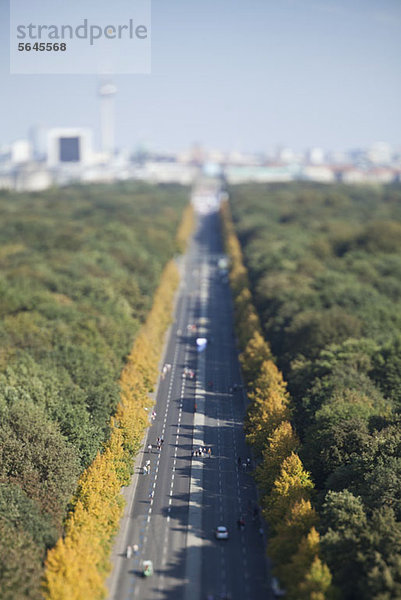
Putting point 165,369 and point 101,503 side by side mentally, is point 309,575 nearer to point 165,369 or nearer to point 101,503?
point 101,503

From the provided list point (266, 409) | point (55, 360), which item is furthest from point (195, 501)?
point (55, 360)

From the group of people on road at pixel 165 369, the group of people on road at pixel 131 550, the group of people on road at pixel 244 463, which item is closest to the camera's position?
the group of people on road at pixel 131 550

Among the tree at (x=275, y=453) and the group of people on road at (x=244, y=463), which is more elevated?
the tree at (x=275, y=453)

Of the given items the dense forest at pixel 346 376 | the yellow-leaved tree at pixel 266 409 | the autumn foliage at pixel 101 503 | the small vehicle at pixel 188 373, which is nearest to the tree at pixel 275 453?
the dense forest at pixel 346 376

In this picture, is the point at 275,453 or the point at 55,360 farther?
the point at 55,360

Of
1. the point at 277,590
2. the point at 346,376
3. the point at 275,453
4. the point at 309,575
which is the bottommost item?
the point at 277,590

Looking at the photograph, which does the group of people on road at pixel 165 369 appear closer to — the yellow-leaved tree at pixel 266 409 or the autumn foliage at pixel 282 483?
the autumn foliage at pixel 282 483
